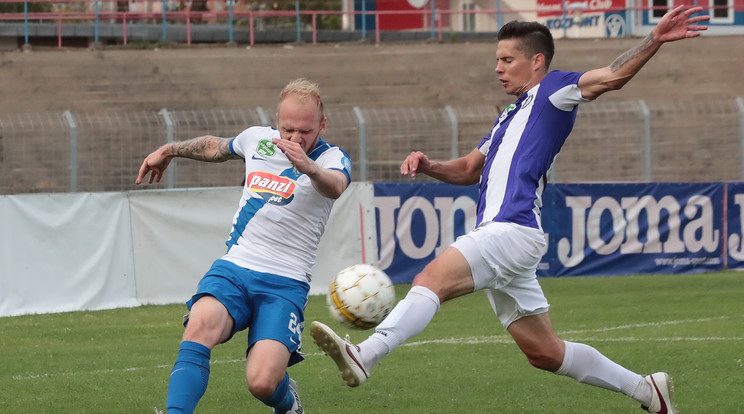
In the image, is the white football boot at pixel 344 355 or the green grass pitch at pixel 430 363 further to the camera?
the green grass pitch at pixel 430 363

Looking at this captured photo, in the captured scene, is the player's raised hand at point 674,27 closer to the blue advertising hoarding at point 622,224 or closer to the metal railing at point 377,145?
the blue advertising hoarding at point 622,224

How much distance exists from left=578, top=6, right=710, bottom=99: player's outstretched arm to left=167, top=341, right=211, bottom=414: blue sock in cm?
233

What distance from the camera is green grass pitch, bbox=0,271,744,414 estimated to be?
Answer: 7.14 m

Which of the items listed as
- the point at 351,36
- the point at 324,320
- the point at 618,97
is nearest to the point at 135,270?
the point at 324,320

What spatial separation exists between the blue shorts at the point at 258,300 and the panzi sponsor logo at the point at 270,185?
0.42 meters

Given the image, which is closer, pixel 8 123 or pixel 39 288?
pixel 39 288

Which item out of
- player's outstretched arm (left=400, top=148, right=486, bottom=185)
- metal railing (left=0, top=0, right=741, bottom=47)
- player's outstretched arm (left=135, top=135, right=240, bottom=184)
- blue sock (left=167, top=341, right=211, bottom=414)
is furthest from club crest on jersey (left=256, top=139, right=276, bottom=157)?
metal railing (left=0, top=0, right=741, bottom=47)

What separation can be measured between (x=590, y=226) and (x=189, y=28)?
65.3 ft

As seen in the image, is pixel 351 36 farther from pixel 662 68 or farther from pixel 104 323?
pixel 104 323

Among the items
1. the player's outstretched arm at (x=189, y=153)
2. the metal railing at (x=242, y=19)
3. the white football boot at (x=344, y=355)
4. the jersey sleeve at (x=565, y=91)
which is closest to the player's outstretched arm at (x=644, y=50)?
the jersey sleeve at (x=565, y=91)

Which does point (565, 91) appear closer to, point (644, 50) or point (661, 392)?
point (644, 50)

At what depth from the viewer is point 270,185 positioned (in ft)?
18.7

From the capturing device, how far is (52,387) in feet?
26.0

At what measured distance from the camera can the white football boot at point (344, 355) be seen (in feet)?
15.9
